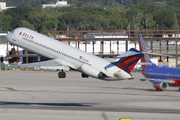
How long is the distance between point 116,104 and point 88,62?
654 inches

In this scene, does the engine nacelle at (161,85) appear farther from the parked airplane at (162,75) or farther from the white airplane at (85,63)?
the white airplane at (85,63)

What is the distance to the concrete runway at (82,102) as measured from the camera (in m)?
52.2

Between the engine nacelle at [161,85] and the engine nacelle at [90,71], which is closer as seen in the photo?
the engine nacelle at [90,71]

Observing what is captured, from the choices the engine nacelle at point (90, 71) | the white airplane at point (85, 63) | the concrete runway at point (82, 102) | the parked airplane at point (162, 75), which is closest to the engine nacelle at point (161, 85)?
the parked airplane at point (162, 75)

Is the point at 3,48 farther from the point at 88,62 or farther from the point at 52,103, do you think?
the point at 88,62

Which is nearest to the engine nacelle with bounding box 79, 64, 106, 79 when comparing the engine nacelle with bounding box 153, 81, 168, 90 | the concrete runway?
the concrete runway

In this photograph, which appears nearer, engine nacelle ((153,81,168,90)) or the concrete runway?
the concrete runway

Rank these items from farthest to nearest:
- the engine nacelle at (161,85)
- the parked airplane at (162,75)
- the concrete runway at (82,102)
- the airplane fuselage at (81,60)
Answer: the engine nacelle at (161,85), the parked airplane at (162,75), the concrete runway at (82,102), the airplane fuselage at (81,60)

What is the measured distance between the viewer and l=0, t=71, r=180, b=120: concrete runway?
52.2 metres

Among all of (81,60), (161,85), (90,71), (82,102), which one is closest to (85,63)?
(81,60)

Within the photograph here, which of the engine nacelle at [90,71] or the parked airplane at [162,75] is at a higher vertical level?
the engine nacelle at [90,71]

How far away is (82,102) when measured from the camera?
65938 mm

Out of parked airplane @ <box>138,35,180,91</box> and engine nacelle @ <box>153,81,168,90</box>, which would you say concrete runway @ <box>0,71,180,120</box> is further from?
parked airplane @ <box>138,35,180,91</box>

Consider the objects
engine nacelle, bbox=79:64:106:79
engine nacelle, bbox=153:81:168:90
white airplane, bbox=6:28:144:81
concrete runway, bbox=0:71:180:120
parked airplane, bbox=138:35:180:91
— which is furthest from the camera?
engine nacelle, bbox=153:81:168:90
